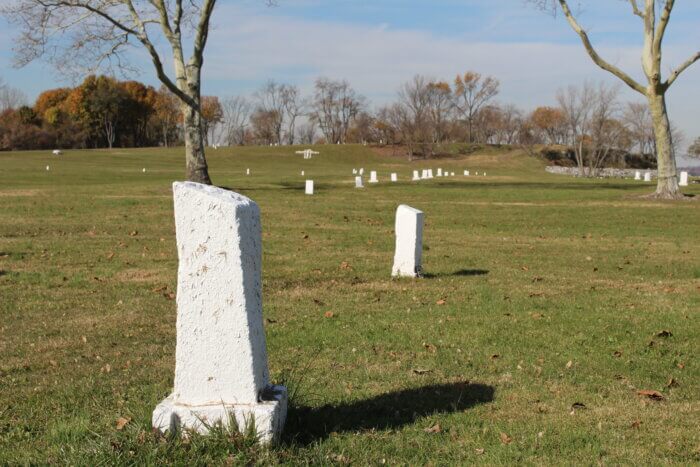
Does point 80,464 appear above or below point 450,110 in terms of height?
below

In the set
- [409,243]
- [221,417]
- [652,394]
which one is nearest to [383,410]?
[221,417]

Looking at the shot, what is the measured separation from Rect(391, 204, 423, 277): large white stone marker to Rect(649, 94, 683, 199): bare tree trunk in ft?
A: 65.5

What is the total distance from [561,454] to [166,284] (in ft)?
25.8

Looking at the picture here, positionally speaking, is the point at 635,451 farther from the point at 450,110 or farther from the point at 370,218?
the point at 450,110

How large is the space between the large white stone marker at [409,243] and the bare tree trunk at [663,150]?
20.0 metres

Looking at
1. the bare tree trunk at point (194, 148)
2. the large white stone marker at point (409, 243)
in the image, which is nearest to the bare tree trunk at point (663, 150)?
the bare tree trunk at point (194, 148)

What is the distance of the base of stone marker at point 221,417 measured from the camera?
4590 millimetres

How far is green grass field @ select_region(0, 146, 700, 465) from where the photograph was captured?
4.83 meters

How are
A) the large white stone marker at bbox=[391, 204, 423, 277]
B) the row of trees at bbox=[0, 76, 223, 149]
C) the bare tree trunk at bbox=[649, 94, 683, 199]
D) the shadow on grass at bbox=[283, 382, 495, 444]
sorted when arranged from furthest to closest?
1. the row of trees at bbox=[0, 76, 223, 149]
2. the bare tree trunk at bbox=[649, 94, 683, 199]
3. the large white stone marker at bbox=[391, 204, 423, 277]
4. the shadow on grass at bbox=[283, 382, 495, 444]

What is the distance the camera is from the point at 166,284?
37.7ft

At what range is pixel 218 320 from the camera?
4.69 m

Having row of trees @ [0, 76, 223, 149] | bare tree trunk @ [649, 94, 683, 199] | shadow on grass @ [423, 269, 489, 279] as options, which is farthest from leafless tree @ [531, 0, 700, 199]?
row of trees @ [0, 76, 223, 149]

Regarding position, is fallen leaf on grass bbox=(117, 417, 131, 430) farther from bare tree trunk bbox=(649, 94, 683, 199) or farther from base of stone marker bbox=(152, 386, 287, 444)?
bare tree trunk bbox=(649, 94, 683, 199)

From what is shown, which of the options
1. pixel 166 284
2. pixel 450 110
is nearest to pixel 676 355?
pixel 166 284
